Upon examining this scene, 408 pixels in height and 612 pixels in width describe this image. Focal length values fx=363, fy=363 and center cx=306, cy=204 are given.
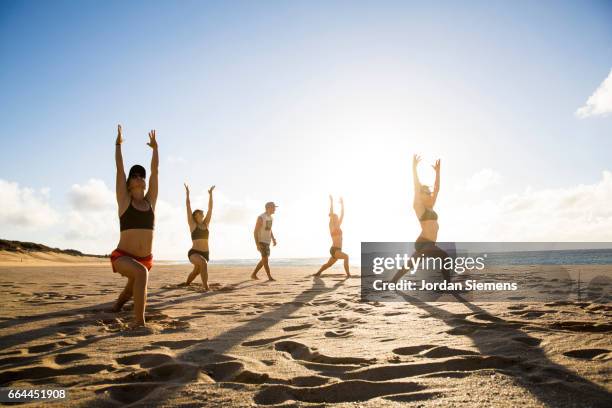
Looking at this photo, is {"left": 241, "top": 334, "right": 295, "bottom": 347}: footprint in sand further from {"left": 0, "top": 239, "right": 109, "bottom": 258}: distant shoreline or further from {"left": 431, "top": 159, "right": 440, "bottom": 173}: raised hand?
{"left": 0, "top": 239, "right": 109, "bottom": 258}: distant shoreline

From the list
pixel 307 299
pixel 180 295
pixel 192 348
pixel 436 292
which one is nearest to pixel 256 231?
pixel 180 295

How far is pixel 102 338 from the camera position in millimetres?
3371

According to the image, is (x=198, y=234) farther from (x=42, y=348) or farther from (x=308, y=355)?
(x=308, y=355)

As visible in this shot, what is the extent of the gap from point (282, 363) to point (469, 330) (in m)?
1.88

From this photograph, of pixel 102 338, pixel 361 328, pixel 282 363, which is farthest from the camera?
pixel 361 328

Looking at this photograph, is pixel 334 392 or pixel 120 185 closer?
pixel 334 392

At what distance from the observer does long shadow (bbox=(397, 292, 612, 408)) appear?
186 cm

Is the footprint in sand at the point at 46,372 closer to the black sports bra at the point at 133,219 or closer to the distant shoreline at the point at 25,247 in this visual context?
→ the black sports bra at the point at 133,219

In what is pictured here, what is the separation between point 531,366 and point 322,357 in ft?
4.52

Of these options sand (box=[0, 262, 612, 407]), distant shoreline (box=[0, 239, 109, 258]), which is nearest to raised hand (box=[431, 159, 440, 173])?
sand (box=[0, 262, 612, 407])

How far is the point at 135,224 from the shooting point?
13.9ft

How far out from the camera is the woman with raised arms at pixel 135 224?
4031 millimetres

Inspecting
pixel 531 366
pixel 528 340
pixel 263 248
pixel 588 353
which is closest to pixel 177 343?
pixel 531 366

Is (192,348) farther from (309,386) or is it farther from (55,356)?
(309,386)
